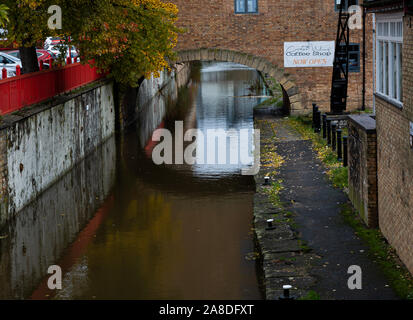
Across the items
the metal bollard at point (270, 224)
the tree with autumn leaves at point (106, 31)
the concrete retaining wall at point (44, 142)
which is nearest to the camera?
the metal bollard at point (270, 224)

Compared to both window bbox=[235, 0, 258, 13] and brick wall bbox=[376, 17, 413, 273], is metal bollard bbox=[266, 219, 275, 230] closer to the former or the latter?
brick wall bbox=[376, 17, 413, 273]

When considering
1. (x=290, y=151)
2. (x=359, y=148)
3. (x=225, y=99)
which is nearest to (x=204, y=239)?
(x=359, y=148)

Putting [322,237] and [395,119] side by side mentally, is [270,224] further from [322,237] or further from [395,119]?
[395,119]

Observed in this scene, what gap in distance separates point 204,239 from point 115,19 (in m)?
9.30

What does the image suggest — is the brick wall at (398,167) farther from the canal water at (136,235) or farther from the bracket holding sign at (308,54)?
the bracket holding sign at (308,54)

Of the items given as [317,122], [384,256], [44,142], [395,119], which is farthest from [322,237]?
[317,122]

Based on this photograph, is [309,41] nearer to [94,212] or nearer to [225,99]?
[225,99]

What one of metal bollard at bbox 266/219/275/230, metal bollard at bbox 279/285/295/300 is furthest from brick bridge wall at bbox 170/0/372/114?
metal bollard at bbox 279/285/295/300

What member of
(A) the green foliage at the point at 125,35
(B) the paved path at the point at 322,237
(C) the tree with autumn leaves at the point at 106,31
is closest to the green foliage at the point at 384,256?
(B) the paved path at the point at 322,237

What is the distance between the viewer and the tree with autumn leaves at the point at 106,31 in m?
21.3

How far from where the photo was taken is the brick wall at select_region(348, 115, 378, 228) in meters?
14.8

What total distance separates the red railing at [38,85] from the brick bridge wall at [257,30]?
249 inches

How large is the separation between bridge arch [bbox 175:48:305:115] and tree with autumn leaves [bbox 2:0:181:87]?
409 cm

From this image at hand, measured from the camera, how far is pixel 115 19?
76.1ft
